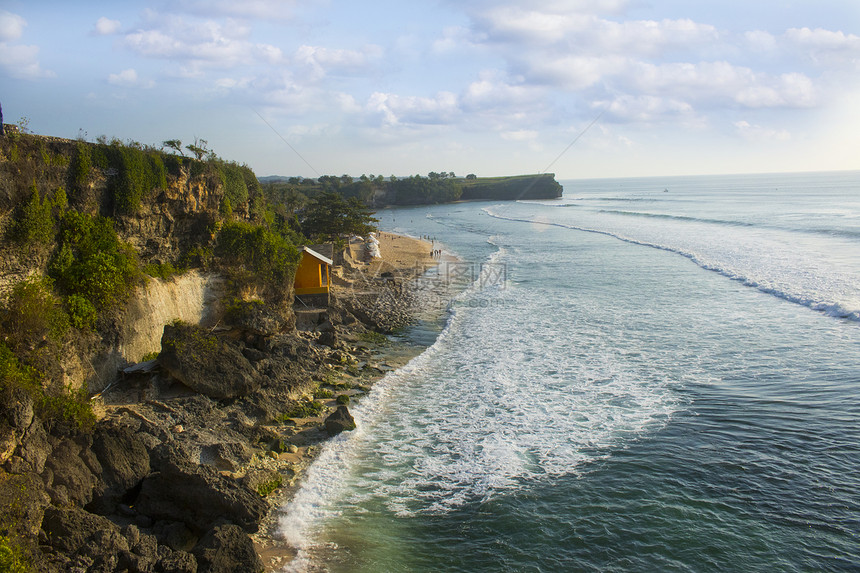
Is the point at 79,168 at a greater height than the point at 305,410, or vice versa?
Result: the point at 79,168

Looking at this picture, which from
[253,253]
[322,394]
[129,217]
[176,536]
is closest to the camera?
[176,536]

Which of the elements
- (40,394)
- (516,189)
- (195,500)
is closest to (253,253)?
(40,394)

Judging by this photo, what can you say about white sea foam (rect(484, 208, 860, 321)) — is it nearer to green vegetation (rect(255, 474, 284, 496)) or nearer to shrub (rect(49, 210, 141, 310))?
green vegetation (rect(255, 474, 284, 496))

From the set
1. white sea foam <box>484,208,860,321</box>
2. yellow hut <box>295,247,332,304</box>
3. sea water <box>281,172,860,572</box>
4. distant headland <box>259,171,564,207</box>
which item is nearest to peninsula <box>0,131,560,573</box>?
yellow hut <box>295,247,332,304</box>

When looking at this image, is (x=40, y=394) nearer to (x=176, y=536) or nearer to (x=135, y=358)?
(x=176, y=536)

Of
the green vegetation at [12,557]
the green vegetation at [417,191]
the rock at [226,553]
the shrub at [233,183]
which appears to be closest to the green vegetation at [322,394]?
the rock at [226,553]

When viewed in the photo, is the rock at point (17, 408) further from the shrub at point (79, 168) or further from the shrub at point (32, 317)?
the shrub at point (79, 168)
